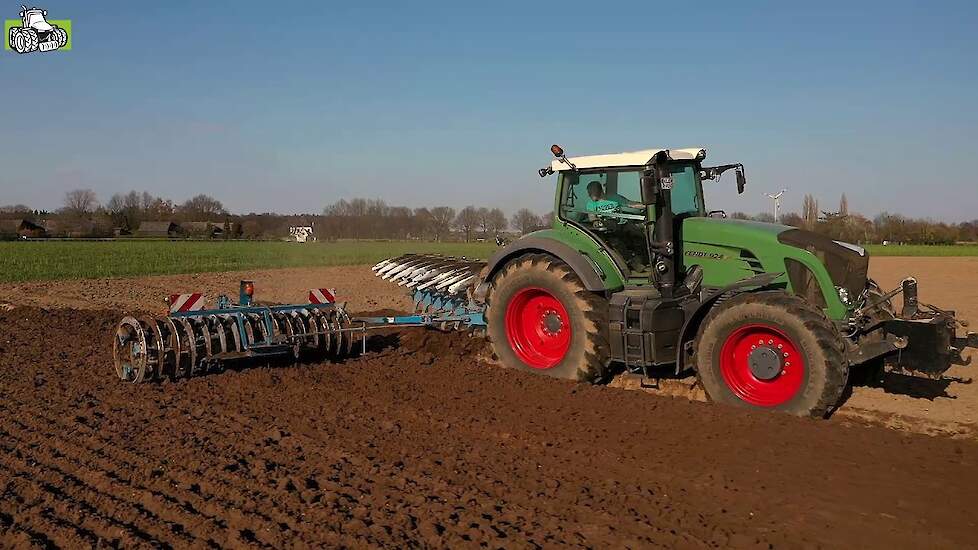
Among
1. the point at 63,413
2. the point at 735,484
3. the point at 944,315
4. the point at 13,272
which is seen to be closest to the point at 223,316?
the point at 63,413

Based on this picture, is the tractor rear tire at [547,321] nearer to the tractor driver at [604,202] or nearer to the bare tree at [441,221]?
the tractor driver at [604,202]

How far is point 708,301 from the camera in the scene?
7.04 m

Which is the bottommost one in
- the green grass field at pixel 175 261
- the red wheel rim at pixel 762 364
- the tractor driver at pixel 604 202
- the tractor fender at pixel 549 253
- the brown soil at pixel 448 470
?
the brown soil at pixel 448 470

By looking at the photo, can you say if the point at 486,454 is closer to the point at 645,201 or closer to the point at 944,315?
the point at 645,201

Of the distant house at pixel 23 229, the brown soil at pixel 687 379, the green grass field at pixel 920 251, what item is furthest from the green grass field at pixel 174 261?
the distant house at pixel 23 229

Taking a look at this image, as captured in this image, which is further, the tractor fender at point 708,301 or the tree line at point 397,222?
the tree line at point 397,222

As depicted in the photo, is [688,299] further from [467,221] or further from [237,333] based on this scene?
[467,221]

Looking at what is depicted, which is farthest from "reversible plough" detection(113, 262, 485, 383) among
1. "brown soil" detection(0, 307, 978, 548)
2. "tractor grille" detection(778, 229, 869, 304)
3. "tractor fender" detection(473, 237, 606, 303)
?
"tractor grille" detection(778, 229, 869, 304)

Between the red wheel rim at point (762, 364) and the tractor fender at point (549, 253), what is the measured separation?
1396mm

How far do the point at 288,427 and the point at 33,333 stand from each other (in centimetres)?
686

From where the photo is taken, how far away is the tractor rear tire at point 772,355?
20.6 feet

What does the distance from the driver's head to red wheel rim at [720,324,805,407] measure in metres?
2.14

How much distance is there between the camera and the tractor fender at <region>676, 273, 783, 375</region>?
7.03m

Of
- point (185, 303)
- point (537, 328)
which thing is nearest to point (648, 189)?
point (537, 328)
